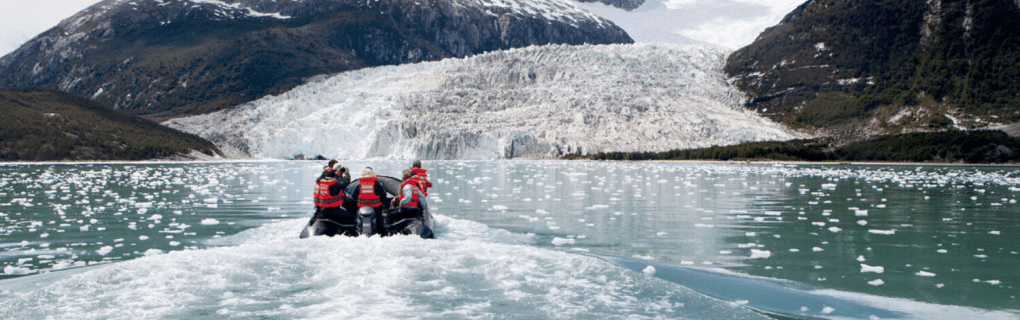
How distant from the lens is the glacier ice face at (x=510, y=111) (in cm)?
8012

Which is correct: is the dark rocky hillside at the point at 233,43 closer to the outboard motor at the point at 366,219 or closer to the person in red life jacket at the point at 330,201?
the person in red life jacket at the point at 330,201

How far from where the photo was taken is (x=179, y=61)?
6033 inches

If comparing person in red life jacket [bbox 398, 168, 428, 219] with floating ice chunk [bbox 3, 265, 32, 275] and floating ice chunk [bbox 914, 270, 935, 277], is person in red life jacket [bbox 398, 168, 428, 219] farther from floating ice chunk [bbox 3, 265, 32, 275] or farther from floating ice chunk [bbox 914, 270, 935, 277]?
floating ice chunk [bbox 914, 270, 935, 277]

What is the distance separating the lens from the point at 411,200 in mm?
12242

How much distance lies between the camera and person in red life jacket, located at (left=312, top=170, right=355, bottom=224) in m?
12.1

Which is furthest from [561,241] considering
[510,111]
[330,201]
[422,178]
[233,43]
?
[233,43]

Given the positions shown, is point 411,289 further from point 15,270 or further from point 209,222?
point 209,222

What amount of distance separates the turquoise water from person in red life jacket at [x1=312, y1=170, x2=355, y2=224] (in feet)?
3.64

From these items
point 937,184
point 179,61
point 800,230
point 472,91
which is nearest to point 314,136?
point 472,91

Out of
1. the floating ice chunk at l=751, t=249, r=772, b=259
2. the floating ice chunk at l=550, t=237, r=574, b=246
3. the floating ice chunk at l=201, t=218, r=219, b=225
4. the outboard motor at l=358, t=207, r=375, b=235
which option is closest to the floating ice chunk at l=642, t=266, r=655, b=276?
the floating ice chunk at l=751, t=249, r=772, b=259

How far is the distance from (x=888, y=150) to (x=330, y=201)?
208ft

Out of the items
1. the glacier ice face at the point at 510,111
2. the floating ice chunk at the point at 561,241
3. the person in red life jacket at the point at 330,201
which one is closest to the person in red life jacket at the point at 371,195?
the person in red life jacket at the point at 330,201

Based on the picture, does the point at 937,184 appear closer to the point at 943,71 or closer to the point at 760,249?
the point at 760,249

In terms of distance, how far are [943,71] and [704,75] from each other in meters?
30.1
